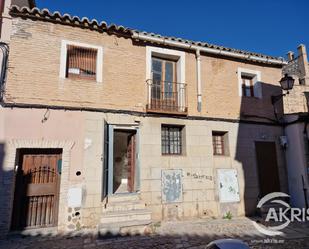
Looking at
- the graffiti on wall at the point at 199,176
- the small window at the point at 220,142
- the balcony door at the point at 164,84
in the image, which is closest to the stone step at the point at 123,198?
Answer: the graffiti on wall at the point at 199,176

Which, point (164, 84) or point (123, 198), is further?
point (164, 84)

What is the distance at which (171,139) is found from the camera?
7.52 meters

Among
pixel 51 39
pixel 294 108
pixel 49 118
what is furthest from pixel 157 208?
pixel 294 108

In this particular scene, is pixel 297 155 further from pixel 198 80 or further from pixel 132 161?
pixel 132 161

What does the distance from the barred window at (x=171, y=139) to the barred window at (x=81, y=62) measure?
320cm

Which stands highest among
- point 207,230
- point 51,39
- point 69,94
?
point 51,39

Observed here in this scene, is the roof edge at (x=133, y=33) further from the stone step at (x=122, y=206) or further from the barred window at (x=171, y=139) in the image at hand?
the stone step at (x=122, y=206)

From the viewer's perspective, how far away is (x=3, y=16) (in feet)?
19.9

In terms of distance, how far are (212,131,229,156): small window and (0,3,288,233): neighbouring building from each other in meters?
0.04

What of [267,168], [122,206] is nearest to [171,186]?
[122,206]

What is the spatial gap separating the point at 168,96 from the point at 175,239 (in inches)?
190

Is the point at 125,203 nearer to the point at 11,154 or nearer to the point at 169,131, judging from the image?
the point at 169,131

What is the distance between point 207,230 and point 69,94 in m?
5.88

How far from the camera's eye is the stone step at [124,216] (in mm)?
5496
